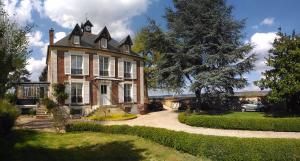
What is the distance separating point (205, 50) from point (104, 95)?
1203 centimetres

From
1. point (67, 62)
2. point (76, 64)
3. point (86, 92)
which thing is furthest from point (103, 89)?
point (67, 62)

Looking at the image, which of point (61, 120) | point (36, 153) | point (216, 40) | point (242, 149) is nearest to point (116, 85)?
point (216, 40)

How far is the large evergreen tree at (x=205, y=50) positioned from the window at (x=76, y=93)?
8604mm

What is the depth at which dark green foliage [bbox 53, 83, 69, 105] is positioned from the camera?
91.2 feet

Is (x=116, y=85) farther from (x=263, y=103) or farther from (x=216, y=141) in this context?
(x=216, y=141)

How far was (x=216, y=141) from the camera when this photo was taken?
11.7 metres

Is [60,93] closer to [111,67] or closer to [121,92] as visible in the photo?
[111,67]

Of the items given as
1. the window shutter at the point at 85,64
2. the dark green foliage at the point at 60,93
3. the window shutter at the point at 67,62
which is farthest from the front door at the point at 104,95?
the dark green foliage at the point at 60,93

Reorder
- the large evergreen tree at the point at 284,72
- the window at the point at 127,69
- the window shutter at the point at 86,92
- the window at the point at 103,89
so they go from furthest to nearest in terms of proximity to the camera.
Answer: the window at the point at 127,69 → the window at the point at 103,89 → the window shutter at the point at 86,92 → the large evergreen tree at the point at 284,72

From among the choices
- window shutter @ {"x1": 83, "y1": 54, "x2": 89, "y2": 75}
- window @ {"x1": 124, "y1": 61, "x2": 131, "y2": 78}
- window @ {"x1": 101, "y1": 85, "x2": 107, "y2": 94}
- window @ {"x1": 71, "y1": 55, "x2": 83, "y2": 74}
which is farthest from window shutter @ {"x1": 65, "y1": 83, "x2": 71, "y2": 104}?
window @ {"x1": 124, "y1": 61, "x2": 131, "y2": 78}

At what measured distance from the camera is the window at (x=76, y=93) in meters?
29.4

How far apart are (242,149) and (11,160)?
8915mm

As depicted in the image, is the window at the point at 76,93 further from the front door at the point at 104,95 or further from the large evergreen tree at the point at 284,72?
the large evergreen tree at the point at 284,72

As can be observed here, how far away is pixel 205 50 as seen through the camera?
27.5 m
